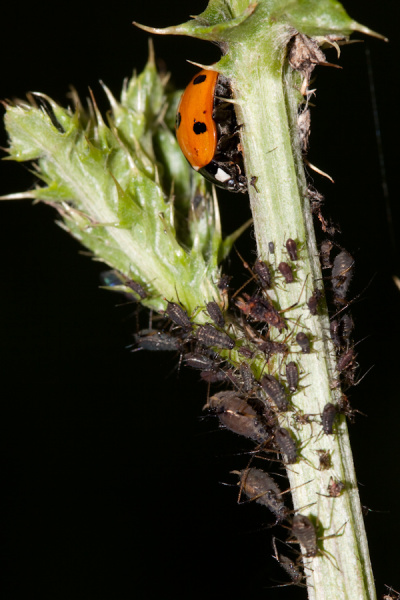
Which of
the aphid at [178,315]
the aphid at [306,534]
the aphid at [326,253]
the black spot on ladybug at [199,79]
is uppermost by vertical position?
the black spot on ladybug at [199,79]

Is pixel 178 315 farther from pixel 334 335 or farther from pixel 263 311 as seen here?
pixel 334 335

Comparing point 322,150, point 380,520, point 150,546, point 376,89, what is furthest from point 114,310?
point 376,89

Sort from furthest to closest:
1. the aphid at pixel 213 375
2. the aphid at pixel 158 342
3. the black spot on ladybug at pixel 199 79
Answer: the aphid at pixel 158 342, the aphid at pixel 213 375, the black spot on ladybug at pixel 199 79

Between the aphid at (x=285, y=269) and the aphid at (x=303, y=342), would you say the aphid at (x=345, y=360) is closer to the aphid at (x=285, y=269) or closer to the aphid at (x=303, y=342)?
the aphid at (x=303, y=342)

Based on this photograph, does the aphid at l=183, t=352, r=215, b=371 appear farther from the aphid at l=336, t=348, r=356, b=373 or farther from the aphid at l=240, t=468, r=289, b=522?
the aphid at l=336, t=348, r=356, b=373

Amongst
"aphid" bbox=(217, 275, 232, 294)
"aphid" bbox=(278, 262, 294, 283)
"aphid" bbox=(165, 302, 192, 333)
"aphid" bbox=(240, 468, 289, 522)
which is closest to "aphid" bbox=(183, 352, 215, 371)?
"aphid" bbox=(165, 302, 192, 333)

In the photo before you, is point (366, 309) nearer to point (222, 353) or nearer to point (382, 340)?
point (382, 340)

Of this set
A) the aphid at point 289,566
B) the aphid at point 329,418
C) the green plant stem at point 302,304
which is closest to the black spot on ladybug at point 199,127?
the green plant stem at point 302,304
